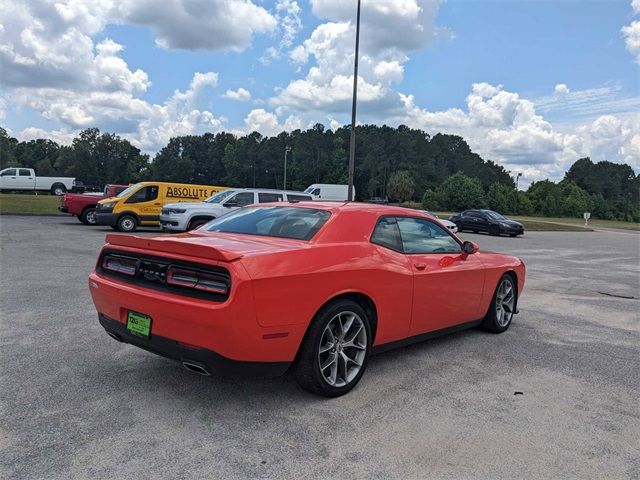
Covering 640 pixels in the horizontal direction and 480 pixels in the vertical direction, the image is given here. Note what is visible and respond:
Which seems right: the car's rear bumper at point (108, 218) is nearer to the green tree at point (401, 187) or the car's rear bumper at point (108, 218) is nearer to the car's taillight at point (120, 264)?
the car's taillight at point (120, 264)

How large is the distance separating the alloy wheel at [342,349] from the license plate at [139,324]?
1.23 meters

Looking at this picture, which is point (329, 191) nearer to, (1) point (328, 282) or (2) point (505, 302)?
(2) point (505, 302)

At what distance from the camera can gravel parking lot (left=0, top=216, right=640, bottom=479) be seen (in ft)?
9.51

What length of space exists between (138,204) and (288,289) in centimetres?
1629

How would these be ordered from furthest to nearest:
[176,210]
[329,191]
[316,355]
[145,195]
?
[329,191]
[145,195]
[176,210]
[316,355]

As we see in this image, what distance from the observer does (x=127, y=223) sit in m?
18.3

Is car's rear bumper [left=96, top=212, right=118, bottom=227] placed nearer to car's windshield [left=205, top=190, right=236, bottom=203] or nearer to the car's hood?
car's windshield [left=205, top=190, right=236, bottom=203]

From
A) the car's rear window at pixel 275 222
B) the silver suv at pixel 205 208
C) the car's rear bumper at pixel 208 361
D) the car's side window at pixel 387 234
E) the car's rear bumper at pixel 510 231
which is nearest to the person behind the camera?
the car's rear bumper at pixel 208 361

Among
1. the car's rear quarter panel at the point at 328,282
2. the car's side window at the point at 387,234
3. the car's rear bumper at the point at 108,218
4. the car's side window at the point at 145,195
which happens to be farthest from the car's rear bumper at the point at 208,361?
the car's side window at the point at 145,195

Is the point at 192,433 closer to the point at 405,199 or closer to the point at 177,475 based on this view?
the point at 177,475

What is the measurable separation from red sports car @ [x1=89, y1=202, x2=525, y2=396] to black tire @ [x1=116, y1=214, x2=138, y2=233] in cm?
1439

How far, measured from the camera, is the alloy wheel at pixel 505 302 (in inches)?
236

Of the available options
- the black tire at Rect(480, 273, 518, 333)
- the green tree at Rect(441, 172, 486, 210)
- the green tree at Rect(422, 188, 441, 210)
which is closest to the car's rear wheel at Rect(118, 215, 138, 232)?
the black tire at Rect(480, 273, 518, 333)

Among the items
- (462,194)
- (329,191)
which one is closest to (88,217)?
(329,191)
